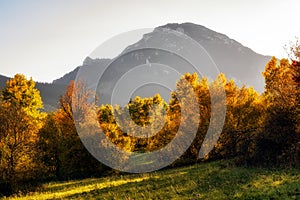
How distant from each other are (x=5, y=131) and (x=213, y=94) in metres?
24.3

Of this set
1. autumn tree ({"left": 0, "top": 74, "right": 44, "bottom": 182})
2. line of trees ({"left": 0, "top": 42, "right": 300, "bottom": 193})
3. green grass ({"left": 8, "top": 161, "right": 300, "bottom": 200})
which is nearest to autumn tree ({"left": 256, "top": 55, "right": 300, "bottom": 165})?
line of trees ({"left": 0, "top": 42, "right": 300, "bottom": 193})

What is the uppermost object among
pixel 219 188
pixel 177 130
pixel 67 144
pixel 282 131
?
pixel 177 130

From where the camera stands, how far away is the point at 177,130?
126ft

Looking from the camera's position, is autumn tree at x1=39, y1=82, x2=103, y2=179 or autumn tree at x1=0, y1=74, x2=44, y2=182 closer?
autumn tree at x1=0, y1=74, x2=44, y2=182

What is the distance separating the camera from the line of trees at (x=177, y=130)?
2708cm

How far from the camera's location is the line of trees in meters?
27.1

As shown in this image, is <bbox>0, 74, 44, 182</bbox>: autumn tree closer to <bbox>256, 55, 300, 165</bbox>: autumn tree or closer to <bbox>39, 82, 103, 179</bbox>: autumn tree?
<bbox>39, 82, 103, 179</bbox>: autumn tree

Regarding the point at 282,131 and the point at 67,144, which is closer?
the point at 282,131

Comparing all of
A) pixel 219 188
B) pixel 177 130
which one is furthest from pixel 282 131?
pixel 177 130

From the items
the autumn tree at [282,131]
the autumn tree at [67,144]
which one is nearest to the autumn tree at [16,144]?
the autumn tree at [67,144]

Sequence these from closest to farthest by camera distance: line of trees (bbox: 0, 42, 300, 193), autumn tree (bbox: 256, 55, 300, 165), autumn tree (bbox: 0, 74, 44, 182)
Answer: autumn tree (bbox: 256, 55, 300, 165)
line of trees (bbox: 0, 42, 300, 193)
autumn tree (bbox: 0, 74, 44, 182)

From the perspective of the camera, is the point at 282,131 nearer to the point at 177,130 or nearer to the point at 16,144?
the point at 177,130

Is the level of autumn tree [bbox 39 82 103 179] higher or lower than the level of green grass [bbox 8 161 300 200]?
higher

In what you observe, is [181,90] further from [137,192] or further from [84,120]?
[137,192]
